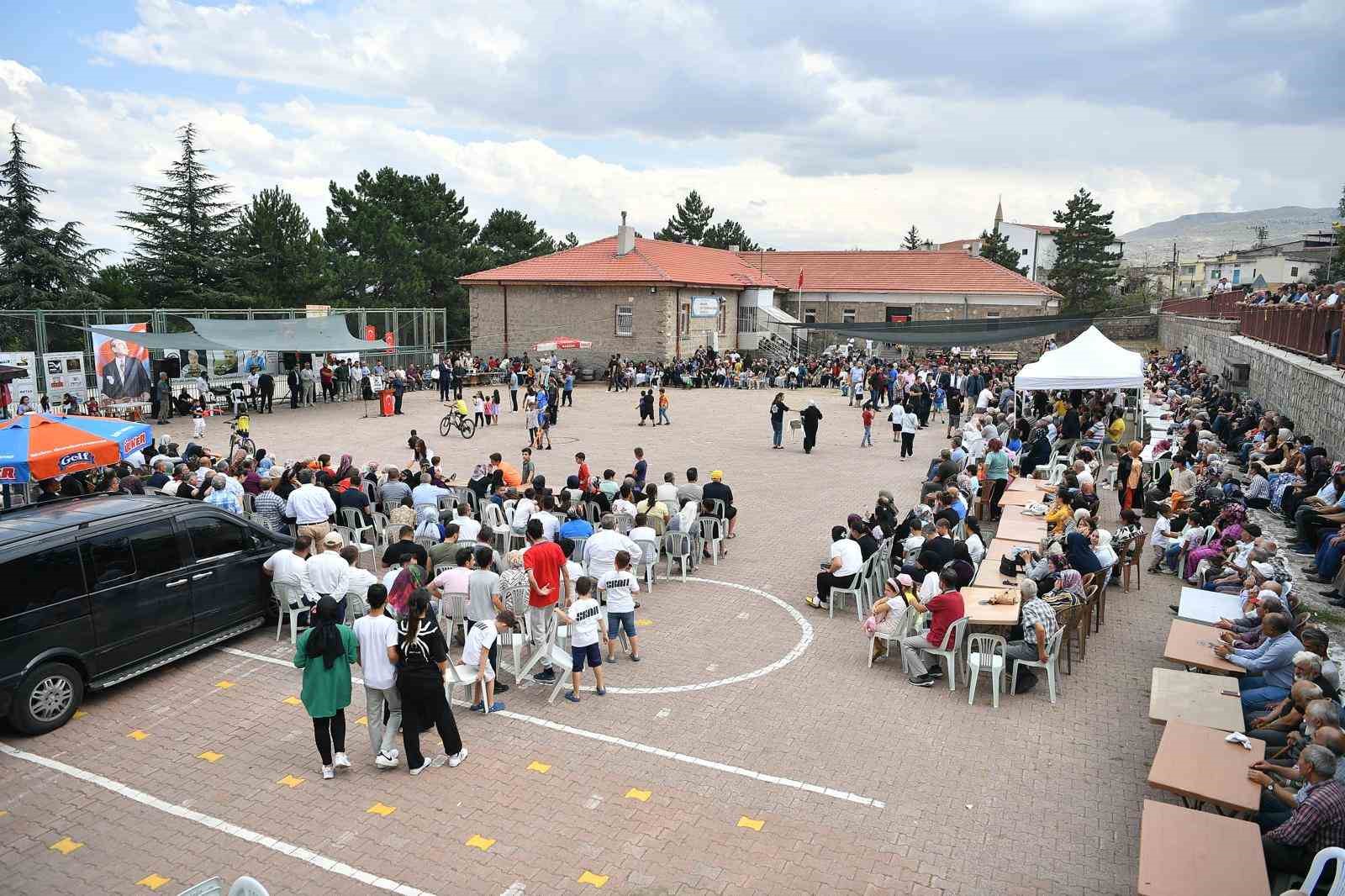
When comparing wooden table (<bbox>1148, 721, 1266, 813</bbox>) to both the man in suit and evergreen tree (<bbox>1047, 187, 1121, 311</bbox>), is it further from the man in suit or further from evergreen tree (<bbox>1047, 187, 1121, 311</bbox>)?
evergreen tree (<bbox>1047, 187, 1121, 311</bbox>)

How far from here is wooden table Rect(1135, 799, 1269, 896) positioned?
15.1 feet

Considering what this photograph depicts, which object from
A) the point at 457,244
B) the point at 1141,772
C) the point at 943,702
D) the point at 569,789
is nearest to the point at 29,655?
the point at 569,789

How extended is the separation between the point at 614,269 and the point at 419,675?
35.0 meters

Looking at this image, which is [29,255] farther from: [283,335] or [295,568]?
[295,568]

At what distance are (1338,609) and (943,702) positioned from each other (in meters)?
5.08

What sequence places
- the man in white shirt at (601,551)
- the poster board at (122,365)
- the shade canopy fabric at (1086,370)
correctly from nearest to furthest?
the man in white shirt at (601,551), the shade canopy fabric at (1086,370), the poster board at (122,365)

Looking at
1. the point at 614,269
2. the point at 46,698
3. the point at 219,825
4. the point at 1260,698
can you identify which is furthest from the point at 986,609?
the point at 614,269

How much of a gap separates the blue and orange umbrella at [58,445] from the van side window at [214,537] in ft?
9.36

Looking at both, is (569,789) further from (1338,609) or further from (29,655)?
(1338,609)

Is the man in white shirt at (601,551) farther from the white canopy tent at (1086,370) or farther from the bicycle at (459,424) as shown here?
the bicycle at (459,424)

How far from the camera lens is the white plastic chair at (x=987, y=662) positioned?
811 centimetres

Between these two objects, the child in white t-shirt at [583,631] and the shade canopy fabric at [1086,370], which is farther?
the shade canopy fabric at [1086,370]

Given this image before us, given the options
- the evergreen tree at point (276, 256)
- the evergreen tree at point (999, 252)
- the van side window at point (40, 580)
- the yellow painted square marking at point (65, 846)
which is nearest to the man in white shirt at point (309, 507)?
the van side window at point (40, 580)

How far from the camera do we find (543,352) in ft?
130
